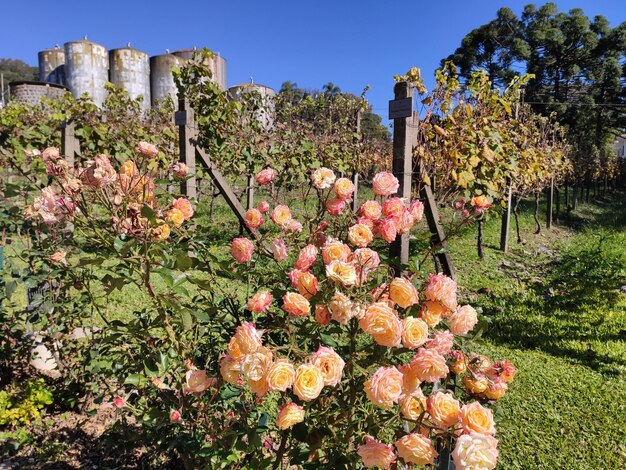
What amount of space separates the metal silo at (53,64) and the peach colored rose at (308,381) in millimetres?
23300

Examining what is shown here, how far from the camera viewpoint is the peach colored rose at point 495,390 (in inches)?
43.9

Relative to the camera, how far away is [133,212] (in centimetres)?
112

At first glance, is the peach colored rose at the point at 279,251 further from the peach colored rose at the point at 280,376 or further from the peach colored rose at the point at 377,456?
the peach colored rose at the point at 377,456

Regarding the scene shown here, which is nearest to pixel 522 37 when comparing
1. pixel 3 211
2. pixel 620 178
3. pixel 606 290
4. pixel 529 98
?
pixel 529 98

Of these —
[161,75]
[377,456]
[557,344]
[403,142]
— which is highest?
[161,75]

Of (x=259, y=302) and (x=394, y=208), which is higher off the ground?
(x=394, y=208)

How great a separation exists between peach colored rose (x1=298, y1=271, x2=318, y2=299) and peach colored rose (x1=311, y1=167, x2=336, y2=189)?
348 mm

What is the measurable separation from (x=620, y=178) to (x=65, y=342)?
28.8 m

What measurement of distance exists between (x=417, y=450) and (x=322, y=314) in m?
0.35

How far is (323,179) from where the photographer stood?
4.27 feet

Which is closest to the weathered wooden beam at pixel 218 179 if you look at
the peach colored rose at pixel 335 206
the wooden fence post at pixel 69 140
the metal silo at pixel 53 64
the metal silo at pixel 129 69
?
the wooden fence post at pixel 69 140

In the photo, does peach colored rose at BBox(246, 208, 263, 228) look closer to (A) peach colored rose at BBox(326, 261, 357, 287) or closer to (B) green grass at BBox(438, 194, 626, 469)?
(A) peach colored rose at BBox(326, 261, 357, 287)

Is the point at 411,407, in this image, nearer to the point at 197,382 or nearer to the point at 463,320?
the point at 463,320

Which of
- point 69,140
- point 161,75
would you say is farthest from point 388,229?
point 161,75
